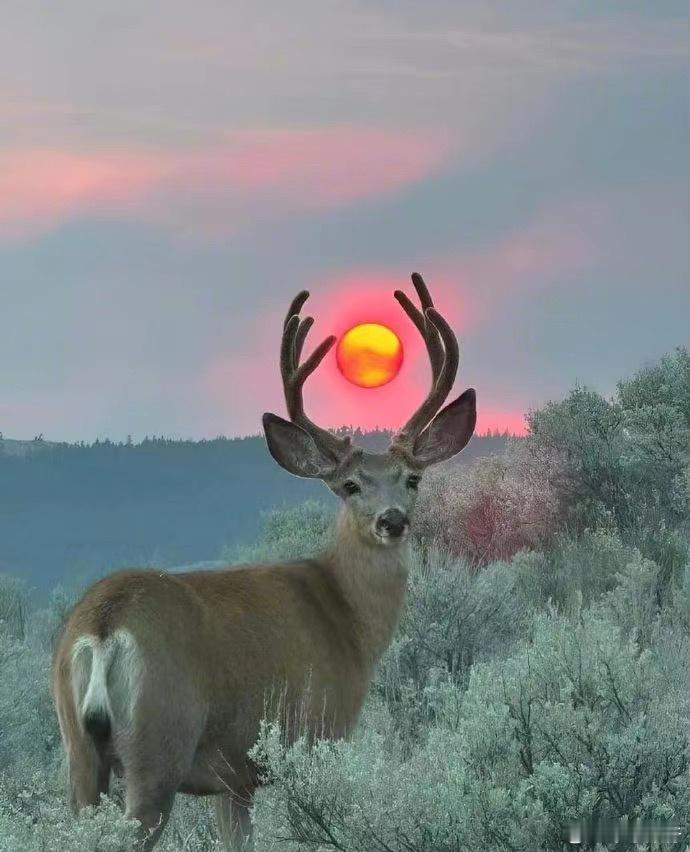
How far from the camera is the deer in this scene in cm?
599

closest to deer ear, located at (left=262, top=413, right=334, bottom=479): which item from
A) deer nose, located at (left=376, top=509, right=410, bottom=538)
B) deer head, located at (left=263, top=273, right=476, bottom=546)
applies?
deer head, located at (left=263, top=273, right=476, bottom=546)

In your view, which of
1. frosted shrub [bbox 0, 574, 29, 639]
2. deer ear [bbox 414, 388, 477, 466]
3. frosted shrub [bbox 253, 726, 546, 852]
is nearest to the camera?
frosted shrub [bbox 253, 726, 546, 852]

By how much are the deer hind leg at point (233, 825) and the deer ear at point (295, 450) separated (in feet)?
5.88

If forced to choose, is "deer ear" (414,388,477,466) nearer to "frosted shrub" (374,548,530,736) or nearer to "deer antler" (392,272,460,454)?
"deer antler" (392,272,460,454)

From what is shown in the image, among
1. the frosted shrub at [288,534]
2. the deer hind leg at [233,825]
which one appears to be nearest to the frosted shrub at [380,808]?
the deer hind leg at [233,825]

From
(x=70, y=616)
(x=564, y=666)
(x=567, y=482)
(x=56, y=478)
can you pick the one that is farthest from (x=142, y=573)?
(x=56, y=478)

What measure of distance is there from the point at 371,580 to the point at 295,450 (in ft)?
2.66

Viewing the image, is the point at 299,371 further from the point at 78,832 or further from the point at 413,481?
the point at 78,832

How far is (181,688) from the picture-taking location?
6.13 m

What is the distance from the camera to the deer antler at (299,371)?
7977 mm

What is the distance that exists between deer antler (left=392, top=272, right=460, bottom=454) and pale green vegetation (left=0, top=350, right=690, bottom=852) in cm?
127

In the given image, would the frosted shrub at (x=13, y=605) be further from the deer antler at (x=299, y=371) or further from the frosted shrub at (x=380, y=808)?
the frosted shrub at (x=380, y=808)

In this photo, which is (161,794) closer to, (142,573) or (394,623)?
(142,573)

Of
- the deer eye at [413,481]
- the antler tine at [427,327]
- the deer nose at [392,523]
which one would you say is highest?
the antler tine at [427,327]
